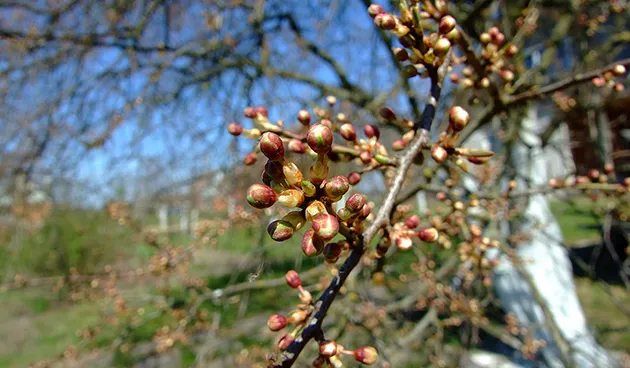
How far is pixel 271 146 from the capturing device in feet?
1.70

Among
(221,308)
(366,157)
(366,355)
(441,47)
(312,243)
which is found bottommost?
(221,308)

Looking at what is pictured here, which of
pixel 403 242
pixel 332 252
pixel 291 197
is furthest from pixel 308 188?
pixel 403 242

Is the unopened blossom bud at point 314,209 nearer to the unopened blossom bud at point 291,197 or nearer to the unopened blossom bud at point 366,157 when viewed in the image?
the unopened blossom bud at point 291,197

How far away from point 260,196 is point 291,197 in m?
0.04

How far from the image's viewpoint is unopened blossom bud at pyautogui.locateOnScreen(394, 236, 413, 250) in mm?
720

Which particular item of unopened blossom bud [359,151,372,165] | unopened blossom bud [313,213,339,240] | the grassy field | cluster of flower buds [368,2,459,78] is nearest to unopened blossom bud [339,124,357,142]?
unopened blossom bud [359,151,372,165]

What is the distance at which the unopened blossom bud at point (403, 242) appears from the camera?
720 millimetres

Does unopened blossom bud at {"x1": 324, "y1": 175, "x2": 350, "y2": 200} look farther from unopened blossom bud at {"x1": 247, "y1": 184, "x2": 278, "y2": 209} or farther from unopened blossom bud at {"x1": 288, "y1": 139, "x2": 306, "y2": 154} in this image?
unopened blossom bud at {"x1": 288, "y1": 139, "x2": 306, "y2": 154}

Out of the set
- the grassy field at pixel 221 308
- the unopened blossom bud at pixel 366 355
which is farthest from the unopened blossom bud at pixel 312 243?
the grassy field at pixel 221 308

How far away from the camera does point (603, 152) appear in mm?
3135

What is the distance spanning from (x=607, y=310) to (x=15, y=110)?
7.36 meters

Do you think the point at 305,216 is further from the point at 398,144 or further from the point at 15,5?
the point at 15,5

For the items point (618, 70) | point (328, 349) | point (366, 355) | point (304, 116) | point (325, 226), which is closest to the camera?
point (325, 226)

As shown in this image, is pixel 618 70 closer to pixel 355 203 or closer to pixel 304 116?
pixel 304 116
